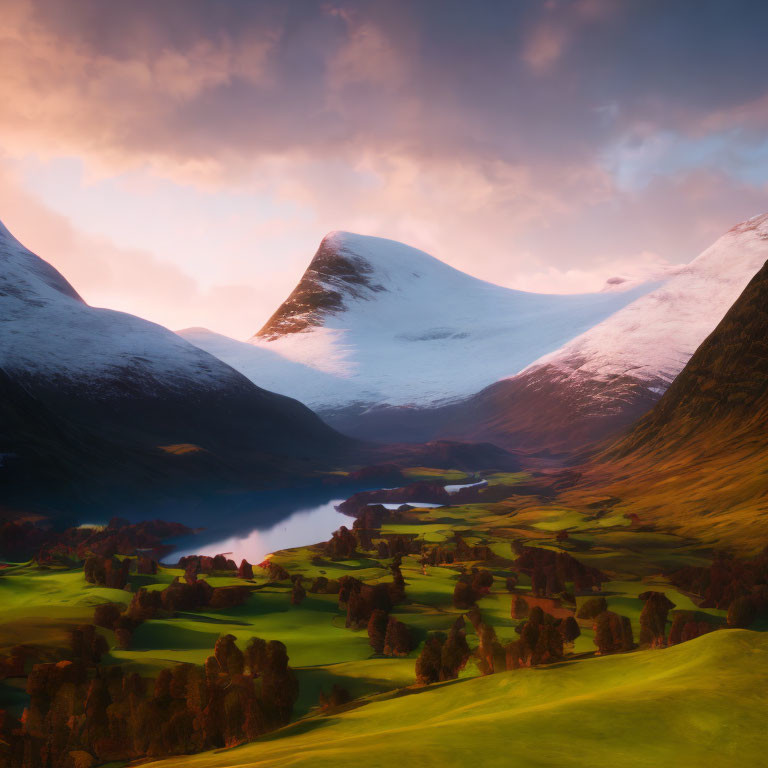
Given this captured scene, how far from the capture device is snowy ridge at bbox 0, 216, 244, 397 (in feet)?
190

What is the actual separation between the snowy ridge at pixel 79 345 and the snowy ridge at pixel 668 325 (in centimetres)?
4326

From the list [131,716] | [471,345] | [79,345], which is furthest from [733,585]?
[471,345]

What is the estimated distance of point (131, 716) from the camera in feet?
22.7

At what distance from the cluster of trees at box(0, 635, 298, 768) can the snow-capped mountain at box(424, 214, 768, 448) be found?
2135 inches

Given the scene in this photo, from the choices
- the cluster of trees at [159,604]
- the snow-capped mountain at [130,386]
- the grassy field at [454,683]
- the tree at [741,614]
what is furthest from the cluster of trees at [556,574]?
the snow-capped mountain at [130,386]

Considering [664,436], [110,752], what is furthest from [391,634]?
[664,436]

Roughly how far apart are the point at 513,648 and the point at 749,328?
31.9 metres

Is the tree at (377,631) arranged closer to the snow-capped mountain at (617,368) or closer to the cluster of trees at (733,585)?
the cluster of trees at (733,585)

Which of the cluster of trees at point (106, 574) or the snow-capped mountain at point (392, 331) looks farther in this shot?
the snow-capped mountain at point (392, 331)

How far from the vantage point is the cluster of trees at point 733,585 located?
12859 millimetres

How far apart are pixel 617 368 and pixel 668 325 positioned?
10.1 m

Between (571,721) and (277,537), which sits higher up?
(277,537)

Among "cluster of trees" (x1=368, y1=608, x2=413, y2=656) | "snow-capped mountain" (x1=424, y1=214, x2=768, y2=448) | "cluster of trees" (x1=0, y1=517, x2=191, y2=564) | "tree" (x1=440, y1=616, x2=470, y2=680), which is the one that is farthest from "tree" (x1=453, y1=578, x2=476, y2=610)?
"snow-capped mountain" (x1=424, y1=214, x2=768, y2=448)

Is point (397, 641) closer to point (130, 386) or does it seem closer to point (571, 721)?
point (571, 721)
